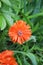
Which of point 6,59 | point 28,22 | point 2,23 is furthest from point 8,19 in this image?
point 28,22

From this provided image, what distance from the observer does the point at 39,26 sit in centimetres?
211

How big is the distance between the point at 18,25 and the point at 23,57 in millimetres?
304

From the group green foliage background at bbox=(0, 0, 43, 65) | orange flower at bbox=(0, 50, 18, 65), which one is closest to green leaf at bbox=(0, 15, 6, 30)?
green foliage background at bbox=(0, 0, 43, 65)

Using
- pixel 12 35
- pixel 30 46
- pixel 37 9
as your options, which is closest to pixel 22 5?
pixel 37 9

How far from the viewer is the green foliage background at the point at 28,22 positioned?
1571mm

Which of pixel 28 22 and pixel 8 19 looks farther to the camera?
pixel 28 22

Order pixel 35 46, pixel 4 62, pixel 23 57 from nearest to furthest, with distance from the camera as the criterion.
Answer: pixel 4 62 < pixel 23 57 < pixel 35 46

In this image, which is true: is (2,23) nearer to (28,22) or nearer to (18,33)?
Answer: (18,33)

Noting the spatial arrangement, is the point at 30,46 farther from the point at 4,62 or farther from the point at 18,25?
the point at 4,62

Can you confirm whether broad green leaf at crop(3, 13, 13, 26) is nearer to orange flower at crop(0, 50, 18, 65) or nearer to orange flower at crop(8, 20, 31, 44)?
orange flower at crop(8, 20, 31, 44)

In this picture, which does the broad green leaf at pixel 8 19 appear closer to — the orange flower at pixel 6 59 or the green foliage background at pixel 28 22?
the green foliage background at pixel 28 22

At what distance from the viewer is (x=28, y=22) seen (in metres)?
1.90

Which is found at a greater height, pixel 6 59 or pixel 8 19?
pixel 8 19

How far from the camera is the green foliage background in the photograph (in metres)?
1.57
